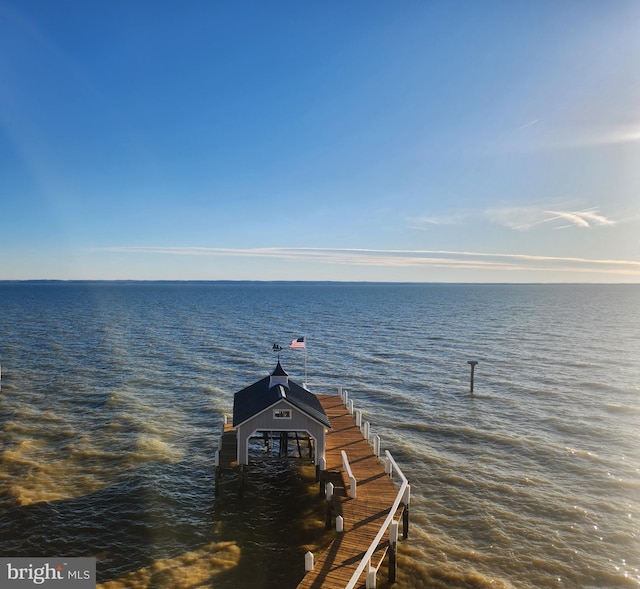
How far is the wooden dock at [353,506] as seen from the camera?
52.7ft

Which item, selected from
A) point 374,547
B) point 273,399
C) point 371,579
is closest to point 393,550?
point 374,547

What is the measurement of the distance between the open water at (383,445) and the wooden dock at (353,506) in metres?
1.92

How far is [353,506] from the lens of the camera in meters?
20.0

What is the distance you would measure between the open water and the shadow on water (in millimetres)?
84

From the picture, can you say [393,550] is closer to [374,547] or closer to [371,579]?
[374,547]

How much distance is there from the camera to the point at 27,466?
26.7m

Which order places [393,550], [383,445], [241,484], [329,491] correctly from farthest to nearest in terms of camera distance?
1. [383,445]
2. [241,484]
3. [329,491]
4. [393,550]

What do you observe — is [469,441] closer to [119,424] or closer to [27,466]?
[119,424]

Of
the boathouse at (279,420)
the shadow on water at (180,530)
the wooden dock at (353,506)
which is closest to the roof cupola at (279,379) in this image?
the boathouse at (279,420)

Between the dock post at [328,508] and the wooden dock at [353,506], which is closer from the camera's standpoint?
the wooden dock at [353,506]

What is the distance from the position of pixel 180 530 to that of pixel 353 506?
7581mm

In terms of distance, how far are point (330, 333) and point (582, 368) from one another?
41.2m

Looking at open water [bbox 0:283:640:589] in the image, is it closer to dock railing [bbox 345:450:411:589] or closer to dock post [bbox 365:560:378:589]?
dock railing [bbox 345:450:411:589]

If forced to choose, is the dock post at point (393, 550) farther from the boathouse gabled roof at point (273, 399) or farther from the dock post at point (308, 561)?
the boathouse gabled roof at point (273, 399)
